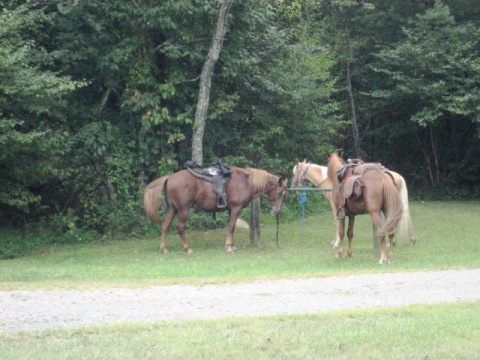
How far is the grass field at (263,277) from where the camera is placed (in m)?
7.09

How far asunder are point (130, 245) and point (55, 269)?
16.6 ft

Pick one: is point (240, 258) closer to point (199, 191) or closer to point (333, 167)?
point (199, 191)

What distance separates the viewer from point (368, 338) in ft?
24.7

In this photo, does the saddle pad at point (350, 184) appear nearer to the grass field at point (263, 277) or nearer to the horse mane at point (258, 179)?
the grass field at point (263, 277)

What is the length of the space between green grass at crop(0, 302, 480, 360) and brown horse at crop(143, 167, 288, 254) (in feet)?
29.9

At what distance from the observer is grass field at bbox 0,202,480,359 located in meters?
7.09

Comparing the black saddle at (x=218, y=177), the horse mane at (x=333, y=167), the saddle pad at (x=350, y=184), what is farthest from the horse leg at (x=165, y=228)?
the saddle pad at (x=350, y=184)

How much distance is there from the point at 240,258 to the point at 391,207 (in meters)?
3.68

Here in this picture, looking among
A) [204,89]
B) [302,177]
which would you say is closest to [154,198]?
[204,89]

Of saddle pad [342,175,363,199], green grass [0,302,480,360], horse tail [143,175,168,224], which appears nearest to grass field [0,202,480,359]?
green grass [0,302,480,360]

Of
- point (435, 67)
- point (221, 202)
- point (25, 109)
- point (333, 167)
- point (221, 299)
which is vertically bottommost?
point (221, 299)

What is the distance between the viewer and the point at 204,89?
20609 mm

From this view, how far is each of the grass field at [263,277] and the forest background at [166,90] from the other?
2.18m

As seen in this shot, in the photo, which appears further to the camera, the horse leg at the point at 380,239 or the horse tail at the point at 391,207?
the horse leg at the point at 380,239
